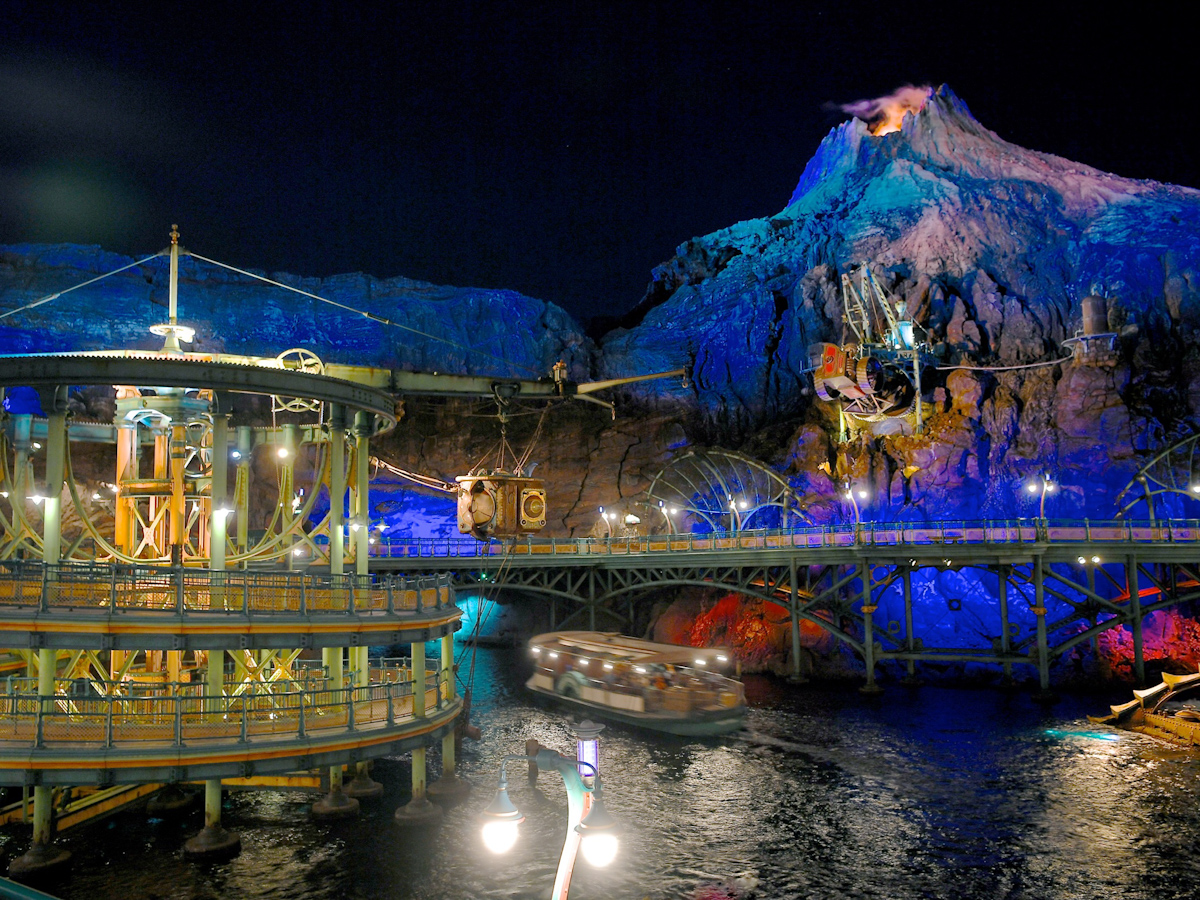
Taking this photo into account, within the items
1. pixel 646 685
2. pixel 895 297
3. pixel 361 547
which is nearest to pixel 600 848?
pixel 361 547

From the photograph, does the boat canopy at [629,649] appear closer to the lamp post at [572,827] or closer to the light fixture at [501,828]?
the lamp post at [572,827]

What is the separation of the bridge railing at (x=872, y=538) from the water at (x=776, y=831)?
11675mm

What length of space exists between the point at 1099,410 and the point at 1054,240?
57.1 ft

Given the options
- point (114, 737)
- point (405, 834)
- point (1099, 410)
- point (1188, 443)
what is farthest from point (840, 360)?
point (114, 737)

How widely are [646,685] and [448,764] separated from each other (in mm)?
12282

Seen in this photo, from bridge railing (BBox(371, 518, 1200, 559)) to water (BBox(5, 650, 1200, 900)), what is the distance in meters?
11.7

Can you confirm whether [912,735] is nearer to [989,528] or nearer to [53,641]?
[989,528]

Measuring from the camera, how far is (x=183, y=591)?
2167cm

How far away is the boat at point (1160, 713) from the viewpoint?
34438mm

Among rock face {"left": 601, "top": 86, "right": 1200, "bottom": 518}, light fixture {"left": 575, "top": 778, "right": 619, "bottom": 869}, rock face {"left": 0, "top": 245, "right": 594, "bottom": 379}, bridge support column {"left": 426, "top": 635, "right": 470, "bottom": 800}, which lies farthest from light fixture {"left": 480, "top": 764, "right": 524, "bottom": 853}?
rock face {"left": 0, "top": 245, "right": 594, "bottom": 379}

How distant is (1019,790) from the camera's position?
28.7 metres

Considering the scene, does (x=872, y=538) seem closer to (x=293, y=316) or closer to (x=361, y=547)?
(x=361, y=547)

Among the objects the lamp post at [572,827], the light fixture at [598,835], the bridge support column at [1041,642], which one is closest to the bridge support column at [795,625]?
the bridge support column at [1041,642]

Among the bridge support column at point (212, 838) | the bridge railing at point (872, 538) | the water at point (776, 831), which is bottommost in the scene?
the water at point (776, 831)
